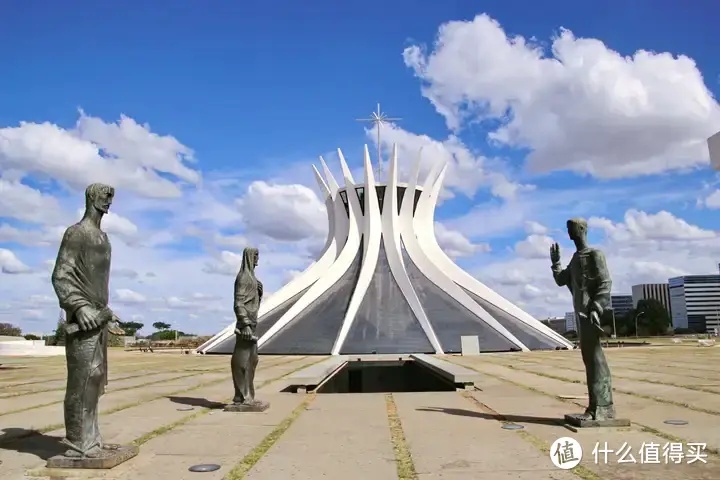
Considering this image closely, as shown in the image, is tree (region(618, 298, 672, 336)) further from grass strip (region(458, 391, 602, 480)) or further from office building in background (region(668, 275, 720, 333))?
grass strip (region(458, 391, 602, 480))

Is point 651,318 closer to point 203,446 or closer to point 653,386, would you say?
point 653,386

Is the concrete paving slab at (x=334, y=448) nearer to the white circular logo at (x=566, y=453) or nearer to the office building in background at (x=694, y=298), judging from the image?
the white circular logo at (x=566, y=453)

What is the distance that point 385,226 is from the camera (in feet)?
102

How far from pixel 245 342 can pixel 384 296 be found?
1937 centimetres

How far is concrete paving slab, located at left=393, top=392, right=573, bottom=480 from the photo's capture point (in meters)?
4.64

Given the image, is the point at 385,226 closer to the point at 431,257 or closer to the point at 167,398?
the point at 431,257

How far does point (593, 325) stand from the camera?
614cm

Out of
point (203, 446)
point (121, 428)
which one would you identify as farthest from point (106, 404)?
point (203, 446)

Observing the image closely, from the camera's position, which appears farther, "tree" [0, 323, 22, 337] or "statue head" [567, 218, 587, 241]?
"tree" [0, 323, 22, 337]

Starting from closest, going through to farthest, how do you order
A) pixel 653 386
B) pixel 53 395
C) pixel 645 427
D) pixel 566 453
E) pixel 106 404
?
pixel 566 453 < pixel 645 427 < pixel 106 404 < pixel 53 395 < pixel 653 386

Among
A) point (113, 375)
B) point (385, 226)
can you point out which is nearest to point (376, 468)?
point (113, 375)

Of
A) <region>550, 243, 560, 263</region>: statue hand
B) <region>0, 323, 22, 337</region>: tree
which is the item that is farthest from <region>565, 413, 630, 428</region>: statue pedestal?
<region>0, 323, 22, 337</region>: tree

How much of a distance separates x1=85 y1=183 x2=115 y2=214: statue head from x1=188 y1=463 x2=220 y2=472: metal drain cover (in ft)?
7.95

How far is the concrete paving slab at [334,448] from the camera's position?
4645 millimetres
